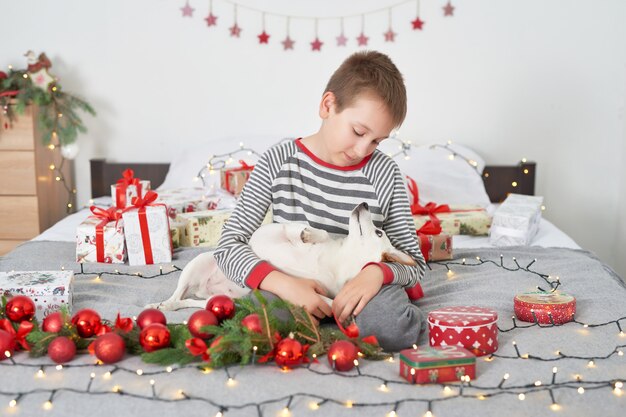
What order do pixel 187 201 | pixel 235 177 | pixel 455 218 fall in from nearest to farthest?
pixel 455 218 → pixel 187 201 → pixel 235 177

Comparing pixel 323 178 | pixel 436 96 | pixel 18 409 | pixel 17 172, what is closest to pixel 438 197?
pixel 436 96

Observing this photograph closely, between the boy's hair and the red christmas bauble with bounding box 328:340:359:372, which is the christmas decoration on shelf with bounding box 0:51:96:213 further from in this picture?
the red christmas bauble with bounding box 328:340:359:372

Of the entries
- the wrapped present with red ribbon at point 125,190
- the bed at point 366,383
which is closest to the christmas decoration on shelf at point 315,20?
the wrapped present with red ribbon at point 125,190

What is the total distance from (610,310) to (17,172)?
242 cm

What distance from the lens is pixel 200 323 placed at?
1349 millimetres

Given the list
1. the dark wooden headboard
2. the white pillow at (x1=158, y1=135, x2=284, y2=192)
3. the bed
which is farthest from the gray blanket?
the dark wooden headboard

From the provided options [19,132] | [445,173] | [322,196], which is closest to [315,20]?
[445,173]

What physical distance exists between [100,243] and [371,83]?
101cm

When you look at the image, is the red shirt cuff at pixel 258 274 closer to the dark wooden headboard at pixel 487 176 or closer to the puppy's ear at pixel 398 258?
the puppy's ear at pixel 398 258

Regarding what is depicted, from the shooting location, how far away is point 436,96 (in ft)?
10.8

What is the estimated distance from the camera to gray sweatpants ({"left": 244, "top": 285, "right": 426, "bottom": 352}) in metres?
1.46

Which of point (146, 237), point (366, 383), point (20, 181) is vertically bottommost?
point (366, 383)

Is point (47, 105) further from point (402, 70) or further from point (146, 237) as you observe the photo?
point (402, 70)

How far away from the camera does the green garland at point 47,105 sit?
3045mm
